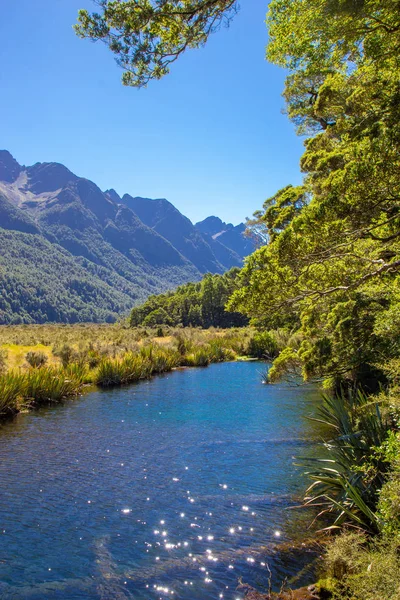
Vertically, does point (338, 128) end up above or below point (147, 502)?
above

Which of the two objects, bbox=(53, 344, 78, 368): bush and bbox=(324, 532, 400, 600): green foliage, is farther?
bbox=(53, 344, 78, 368): bush

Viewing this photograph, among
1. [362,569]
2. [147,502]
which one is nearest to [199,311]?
[147,502]

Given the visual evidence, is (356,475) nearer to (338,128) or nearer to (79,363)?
(338,128)

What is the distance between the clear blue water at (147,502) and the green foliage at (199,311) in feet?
180

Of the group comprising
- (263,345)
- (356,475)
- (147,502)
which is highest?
(263,345)

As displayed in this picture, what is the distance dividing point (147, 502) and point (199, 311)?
6461 cm

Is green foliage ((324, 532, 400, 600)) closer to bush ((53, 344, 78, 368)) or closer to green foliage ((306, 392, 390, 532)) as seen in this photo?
green foliage ((306, 392, 390, 532))

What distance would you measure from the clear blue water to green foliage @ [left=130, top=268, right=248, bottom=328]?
54927 millimetres

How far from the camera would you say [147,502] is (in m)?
8.24

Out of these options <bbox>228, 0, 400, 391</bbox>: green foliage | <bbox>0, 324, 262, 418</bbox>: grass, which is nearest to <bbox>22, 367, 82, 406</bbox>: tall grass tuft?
<bbox>0, 324, 262, 418</bbox>: grass

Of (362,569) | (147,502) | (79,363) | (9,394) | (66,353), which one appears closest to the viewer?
(362,569)

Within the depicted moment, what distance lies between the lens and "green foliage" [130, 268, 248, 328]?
232 ft

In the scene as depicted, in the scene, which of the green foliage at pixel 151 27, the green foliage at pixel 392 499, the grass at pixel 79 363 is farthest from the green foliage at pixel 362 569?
the grass at pixel 79 363

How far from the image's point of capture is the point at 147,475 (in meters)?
9.61
